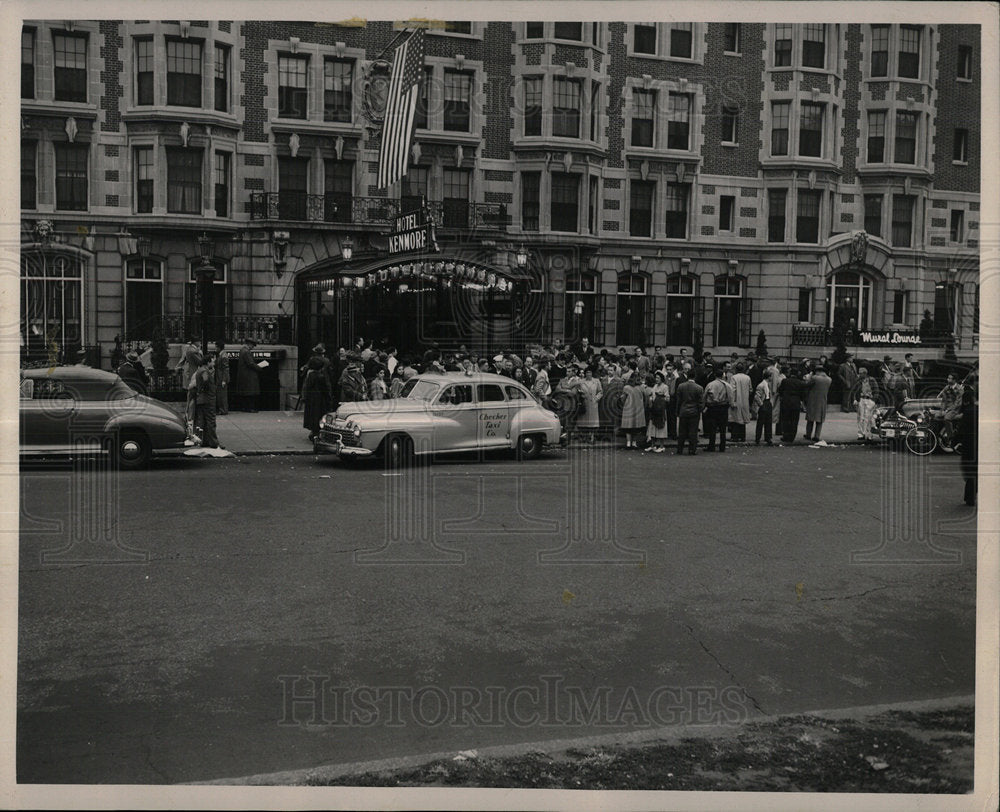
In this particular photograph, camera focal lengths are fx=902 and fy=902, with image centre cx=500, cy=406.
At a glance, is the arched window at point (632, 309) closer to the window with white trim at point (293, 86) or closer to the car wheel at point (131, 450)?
the window with white trim at point (293, 86)

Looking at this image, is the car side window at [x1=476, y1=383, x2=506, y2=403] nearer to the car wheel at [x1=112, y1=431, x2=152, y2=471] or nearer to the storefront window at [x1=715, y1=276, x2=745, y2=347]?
the car wheel at [x1=112, y1=431, x2=152, y2=471]

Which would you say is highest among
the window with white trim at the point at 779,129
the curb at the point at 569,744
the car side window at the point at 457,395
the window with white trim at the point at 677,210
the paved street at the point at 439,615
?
the window with white trim at the point at 779,129

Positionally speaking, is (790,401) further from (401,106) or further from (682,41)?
(401,106)

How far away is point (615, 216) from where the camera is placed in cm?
2928

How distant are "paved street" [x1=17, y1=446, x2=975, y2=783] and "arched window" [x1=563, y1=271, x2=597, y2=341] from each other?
14791 millimetres

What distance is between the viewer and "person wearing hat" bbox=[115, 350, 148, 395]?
20.0 metres

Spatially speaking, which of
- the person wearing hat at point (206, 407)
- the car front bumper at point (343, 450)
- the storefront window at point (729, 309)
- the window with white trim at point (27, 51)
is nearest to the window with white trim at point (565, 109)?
the storefront window at point (729, 309)

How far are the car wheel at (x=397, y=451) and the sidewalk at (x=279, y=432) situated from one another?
2799 mm

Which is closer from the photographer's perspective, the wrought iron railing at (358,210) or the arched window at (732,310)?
the arched window at (732,310)

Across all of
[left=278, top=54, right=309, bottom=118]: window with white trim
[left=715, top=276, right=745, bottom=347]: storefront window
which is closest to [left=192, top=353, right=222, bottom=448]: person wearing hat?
[left=278, top=54, right=309, bottom=118]: window with white trim

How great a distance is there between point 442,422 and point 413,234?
765 centimetres

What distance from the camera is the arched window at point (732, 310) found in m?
26.6

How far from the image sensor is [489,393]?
17719 mm

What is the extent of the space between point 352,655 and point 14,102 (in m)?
4.37
